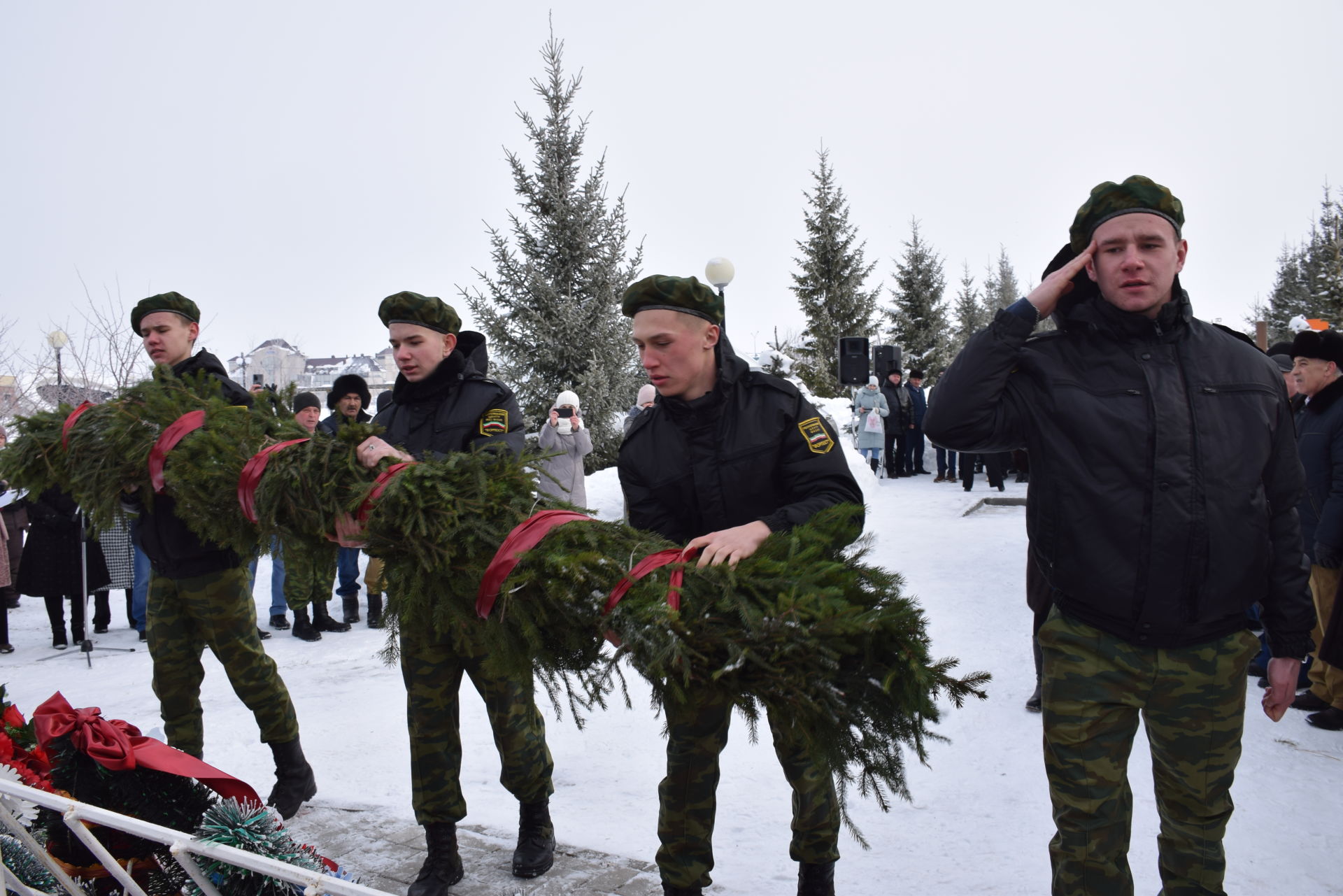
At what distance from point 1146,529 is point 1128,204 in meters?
0.88

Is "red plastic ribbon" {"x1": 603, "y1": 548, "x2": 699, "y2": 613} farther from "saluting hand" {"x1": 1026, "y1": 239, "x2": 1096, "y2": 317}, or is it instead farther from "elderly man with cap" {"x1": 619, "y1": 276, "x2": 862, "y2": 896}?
"saluting hand" {"x1": 1026, "y1": 239, "x2": 1096, "y2": 317}

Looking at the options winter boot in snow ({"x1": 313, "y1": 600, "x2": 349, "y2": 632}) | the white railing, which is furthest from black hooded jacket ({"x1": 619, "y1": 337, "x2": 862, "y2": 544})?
winter boot in snow ({"x1": 313, "y1": 600, "x2": 349, "y2": 632})

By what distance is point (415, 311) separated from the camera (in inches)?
145

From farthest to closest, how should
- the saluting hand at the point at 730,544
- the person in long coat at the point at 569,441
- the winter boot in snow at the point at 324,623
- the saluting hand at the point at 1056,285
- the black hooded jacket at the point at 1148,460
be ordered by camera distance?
the person in long coat at the point at 569,441 < the winter boot in snow at the point at 324,623 < the saluting hand at the point at 1056,285 < the black hooded jacket at the point at 1148,460 < the saluting hand at the point at 730,544

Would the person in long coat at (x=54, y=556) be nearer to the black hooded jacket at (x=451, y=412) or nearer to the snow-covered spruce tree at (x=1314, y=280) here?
the black hooded jacket at (x=451, y=412)

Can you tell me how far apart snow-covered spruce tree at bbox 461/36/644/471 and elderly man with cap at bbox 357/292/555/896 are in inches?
478

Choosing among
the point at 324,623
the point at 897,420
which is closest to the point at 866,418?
the point at 897,420

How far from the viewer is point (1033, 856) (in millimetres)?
3688

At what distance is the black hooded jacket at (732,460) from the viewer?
297cm

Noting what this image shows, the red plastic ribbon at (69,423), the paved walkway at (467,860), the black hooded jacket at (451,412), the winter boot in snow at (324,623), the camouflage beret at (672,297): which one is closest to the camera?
the camouflage beret at (672,297)

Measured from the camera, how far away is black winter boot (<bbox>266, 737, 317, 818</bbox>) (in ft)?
13.7

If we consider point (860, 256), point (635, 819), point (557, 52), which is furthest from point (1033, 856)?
point (860, 256)

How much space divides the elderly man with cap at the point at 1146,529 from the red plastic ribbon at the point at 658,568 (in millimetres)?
889

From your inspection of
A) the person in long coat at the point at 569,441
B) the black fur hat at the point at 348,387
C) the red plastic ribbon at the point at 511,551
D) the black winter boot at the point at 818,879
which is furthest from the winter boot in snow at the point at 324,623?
the red plastic ribbon at the point at 511,551
